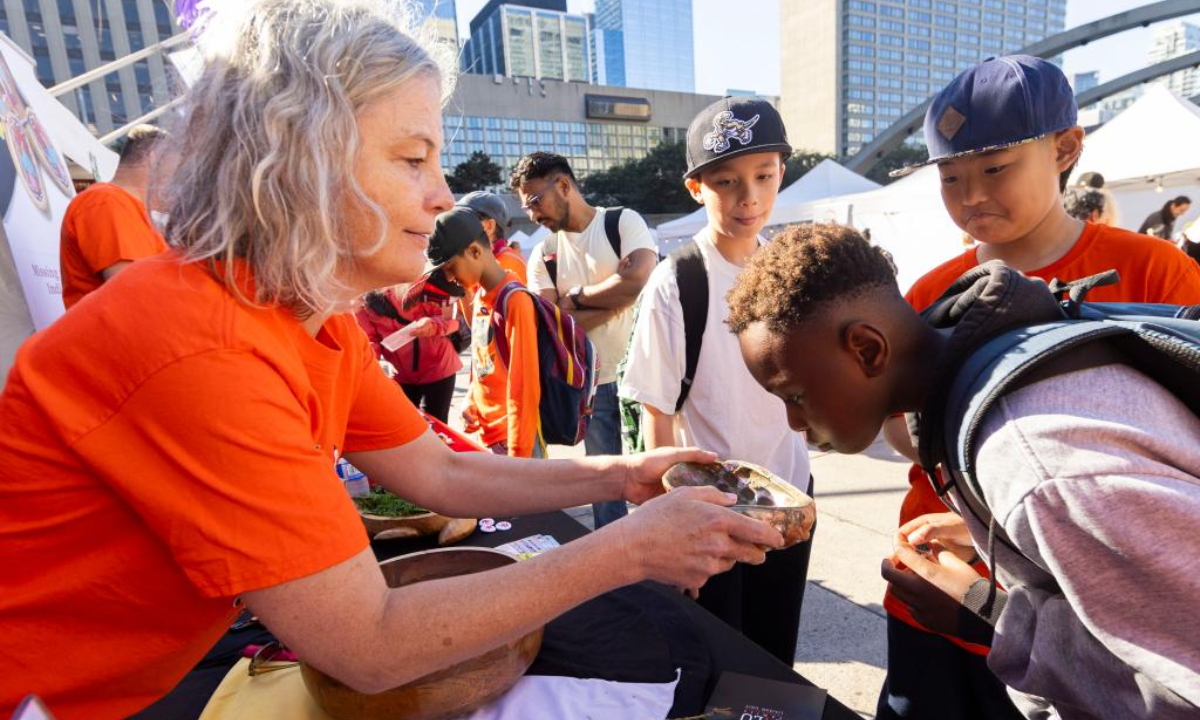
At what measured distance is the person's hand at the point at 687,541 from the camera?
42.4 inches

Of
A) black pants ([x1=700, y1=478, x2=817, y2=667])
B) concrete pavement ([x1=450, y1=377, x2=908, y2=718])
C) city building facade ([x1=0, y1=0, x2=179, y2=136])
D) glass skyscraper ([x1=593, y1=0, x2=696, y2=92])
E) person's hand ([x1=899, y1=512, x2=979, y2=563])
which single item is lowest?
concrete pavement ([x1=450, y1=377, x2=908, y2=718])

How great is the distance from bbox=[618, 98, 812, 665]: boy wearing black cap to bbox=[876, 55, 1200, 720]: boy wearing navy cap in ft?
1.39

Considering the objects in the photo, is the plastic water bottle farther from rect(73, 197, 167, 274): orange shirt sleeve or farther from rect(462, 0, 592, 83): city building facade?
rect(462, 0, 592, 83): city building facade

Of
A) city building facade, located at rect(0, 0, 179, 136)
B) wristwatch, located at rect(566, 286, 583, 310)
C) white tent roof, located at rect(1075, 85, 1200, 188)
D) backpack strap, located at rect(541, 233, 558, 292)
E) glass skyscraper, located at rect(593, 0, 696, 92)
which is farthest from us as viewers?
glass skyscraper, located at rect(593, 0, 696, 92)

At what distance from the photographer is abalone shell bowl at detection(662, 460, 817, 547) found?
111cm

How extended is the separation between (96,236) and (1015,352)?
3.56 meters

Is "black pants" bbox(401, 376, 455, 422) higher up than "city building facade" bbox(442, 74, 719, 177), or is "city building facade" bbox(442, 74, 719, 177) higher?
"city building facade" bbox(442, 74, 719, 177)

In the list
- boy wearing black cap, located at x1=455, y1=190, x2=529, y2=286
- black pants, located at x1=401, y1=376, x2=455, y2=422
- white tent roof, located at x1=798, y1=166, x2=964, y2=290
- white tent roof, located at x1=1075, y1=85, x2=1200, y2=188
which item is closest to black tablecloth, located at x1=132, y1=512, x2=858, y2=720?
boy wearing black cap, located at x1=455, y1=190, x2=529, y2=286

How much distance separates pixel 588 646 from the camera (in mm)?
1242

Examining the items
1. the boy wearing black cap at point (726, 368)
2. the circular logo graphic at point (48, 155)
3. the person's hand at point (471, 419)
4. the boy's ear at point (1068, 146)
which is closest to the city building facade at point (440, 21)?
the boy wearing black cap at point (726, 368)

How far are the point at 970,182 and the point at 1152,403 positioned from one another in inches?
38.4

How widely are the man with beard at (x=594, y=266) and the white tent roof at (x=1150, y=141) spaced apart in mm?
6484

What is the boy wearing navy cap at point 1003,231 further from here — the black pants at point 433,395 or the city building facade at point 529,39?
the city building facade at point 529,39

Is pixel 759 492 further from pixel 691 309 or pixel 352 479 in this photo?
pixel 352 479
